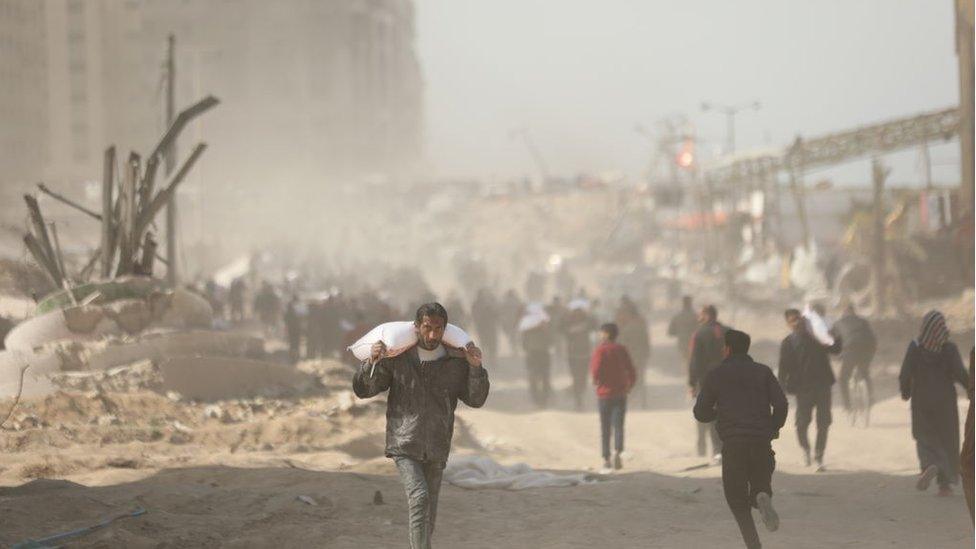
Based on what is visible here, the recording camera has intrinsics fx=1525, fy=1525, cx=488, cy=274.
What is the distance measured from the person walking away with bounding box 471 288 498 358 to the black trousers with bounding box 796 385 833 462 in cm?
1493

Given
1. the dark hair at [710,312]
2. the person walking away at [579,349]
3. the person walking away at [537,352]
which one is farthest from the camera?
the person walking away at [537,352]

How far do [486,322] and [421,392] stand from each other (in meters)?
20.8

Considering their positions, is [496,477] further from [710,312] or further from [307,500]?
[710,312]

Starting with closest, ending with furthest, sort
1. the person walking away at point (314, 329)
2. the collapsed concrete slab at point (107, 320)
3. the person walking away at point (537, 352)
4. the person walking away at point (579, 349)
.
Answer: the collapsed concrete slab at point (107, 320) → the person walking away at point (579, 349) → the person walking away at point (537, 352) → the person walking away at point (314, 329)

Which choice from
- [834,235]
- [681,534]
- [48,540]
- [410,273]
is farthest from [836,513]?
[834,235]

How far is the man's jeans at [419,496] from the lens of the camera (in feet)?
25.3

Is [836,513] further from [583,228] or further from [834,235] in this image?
[583,228]

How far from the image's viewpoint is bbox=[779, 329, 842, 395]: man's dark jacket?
13.3m

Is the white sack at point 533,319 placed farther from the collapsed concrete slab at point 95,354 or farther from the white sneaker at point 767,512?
the white sneaker at point 767,512

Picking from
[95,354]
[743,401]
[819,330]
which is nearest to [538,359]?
[95,354]

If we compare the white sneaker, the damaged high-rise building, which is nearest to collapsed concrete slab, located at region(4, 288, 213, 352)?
the white sneaker

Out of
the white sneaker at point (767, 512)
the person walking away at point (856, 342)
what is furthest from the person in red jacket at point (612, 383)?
the white sneaker at point (767, 512)

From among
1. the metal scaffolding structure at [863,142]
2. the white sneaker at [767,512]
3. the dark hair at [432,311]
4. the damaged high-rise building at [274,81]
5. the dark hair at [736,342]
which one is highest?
the damaged high-rise building at [274,81]

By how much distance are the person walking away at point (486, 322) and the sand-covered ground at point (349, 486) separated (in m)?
9.99
